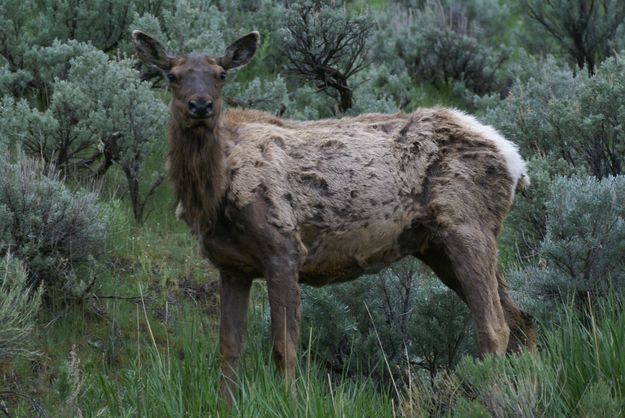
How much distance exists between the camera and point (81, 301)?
898cm

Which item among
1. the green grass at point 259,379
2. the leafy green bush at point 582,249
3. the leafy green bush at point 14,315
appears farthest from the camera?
the leafy green bush at point 582,249

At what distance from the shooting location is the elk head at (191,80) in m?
7.31

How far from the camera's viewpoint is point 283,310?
7.43 meters

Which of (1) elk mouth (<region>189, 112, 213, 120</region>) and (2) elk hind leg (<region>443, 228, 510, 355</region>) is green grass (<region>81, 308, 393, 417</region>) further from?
(1) elk mouth (<region>189, 112, 213, 120</region>)

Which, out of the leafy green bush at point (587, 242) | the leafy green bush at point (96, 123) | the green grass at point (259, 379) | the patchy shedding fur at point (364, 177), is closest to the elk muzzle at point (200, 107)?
the patchy shedding fur at point (364, 177)

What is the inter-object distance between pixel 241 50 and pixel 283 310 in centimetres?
182

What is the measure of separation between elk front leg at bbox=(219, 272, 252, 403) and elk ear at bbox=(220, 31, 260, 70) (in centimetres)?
141

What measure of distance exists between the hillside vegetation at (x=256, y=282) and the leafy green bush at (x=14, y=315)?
0.02m

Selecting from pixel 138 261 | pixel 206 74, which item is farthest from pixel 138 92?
pixel 206 74

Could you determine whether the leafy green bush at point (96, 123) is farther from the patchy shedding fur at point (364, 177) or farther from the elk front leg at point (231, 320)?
the elk front leg at point (231, 320)

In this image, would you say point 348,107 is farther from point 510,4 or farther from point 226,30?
point 510,4

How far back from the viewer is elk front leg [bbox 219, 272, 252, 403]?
24.9ft

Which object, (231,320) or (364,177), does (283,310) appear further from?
(364,177)

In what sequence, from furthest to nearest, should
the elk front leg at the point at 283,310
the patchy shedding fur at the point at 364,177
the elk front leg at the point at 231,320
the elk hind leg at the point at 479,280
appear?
the elk hind leg at the point at 479,280 → the patchy shedding fur at the point at 364,177 → the elk front leg at the point at 231,320 → the elk front leg at the point at 283,310
